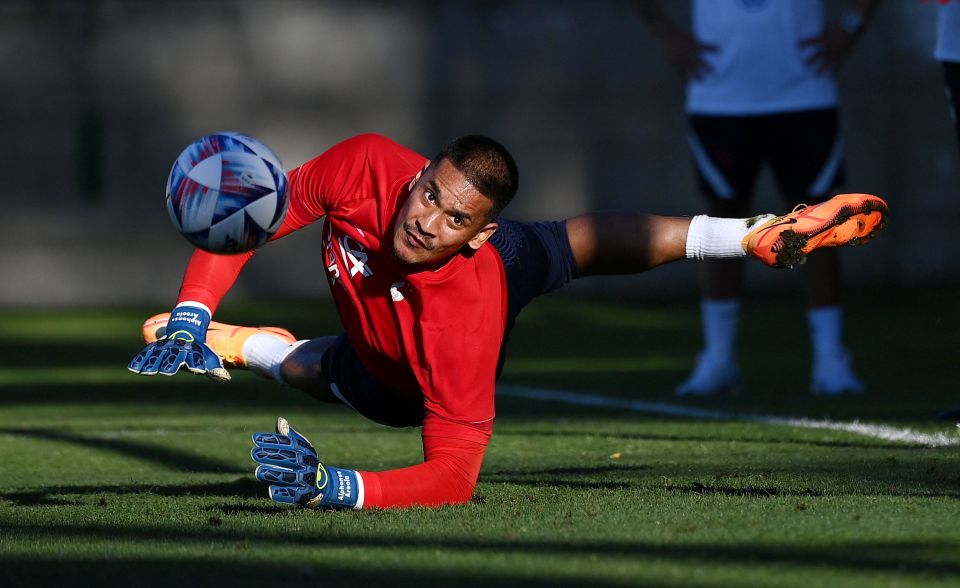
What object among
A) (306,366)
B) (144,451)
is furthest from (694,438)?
(144,451)

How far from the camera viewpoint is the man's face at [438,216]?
441cm

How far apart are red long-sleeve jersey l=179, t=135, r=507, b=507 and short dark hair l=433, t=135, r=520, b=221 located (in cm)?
26

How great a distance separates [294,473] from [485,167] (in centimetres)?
110

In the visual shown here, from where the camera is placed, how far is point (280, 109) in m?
14.4

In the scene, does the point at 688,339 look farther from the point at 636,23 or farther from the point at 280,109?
the point at 280,109

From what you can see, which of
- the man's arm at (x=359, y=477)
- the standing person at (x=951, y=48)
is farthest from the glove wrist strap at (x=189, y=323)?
the standing person at (x=951, y=48)

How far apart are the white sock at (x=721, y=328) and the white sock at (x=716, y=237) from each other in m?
2.97

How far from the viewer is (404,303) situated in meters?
4.64

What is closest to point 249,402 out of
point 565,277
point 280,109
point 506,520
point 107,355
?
point 107,355

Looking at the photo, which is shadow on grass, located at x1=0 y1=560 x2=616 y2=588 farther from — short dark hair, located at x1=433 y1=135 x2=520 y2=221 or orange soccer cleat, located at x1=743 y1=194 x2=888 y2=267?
orange soccer cleat, located at x1=743 y1=194 x2=888 y2=267

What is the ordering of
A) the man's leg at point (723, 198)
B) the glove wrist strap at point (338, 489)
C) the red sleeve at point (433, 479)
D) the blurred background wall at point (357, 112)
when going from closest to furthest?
the glove wrist strap at point (338, 489)
the red sleeve at point (433, 479)
the man's leg at point (723, 198)
the blurred background wall at point (357, 112)

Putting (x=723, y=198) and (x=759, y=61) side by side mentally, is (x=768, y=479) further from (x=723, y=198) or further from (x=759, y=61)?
(x=759, y=61)

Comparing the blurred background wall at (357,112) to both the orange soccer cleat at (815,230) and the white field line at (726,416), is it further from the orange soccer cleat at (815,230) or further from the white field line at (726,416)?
the orange soccer cleat at (815,230)

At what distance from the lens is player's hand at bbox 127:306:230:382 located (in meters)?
4.21
